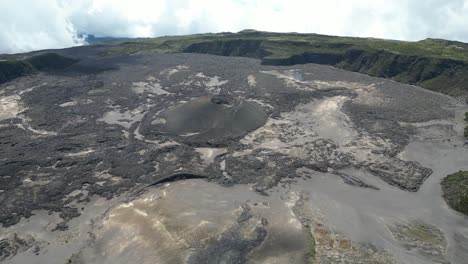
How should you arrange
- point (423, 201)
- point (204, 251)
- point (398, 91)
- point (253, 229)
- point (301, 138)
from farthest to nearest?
point (398, 91) → point (301, 138) → point (423, 201) → point (253, 229) → point (204, 251)

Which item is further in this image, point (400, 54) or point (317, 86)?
point (400, 54)

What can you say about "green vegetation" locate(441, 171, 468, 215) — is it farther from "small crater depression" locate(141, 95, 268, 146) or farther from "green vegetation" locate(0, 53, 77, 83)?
"green vegetation" locate(0, 53, 77, 83)

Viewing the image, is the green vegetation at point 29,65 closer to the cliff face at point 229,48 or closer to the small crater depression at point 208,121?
the cliff face at point 229,48

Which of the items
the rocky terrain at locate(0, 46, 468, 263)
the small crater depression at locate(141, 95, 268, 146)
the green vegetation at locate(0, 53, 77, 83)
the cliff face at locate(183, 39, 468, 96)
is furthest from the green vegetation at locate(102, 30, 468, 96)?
the small crater depression at locate(141, 95, 268, 146)

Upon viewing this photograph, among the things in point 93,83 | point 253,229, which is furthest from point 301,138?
point 93,83

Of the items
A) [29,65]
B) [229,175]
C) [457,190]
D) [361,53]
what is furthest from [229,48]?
[457,190]

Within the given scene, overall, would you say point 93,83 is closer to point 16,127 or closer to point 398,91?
point 16,127
